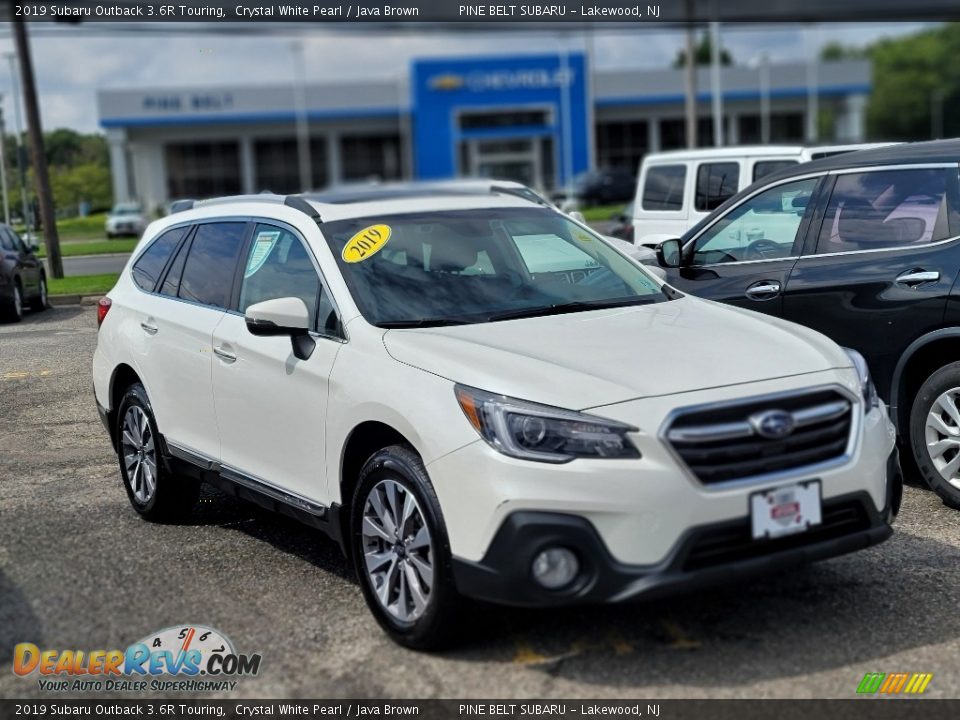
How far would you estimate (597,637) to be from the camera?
4.66m

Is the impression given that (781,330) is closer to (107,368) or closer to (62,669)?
(62,669)

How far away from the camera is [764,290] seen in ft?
23.3

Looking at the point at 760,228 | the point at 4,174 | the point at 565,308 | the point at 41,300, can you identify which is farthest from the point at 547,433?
the point at 4,174

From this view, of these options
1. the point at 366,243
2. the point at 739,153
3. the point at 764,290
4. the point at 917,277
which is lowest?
the point at 764,290

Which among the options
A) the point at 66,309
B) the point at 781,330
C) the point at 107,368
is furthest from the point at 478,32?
the point at 781,330

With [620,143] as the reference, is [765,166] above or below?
above

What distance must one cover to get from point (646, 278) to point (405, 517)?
6.44 ft

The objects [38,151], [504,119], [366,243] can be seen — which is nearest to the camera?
[366,243]

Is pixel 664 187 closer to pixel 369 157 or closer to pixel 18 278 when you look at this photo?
pixel 18 278

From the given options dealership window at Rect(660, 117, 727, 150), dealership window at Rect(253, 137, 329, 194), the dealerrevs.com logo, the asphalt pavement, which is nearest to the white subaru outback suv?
the asphalt pavement

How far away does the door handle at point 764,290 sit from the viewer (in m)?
7.06

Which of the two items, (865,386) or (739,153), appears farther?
(739,153)

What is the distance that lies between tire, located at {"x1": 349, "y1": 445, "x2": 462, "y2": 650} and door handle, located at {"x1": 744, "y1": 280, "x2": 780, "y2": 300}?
130 inches

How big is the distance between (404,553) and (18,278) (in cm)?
1176
